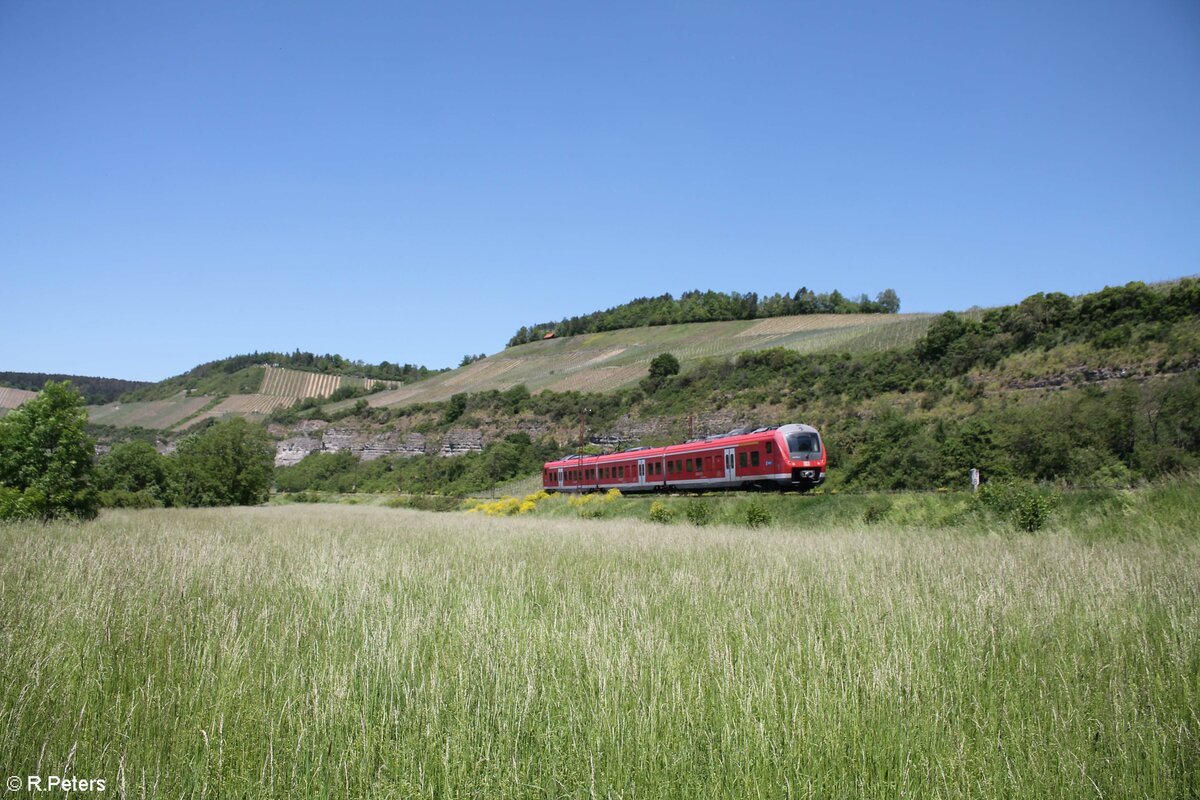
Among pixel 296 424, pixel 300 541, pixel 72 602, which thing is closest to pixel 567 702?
pixel 72 602

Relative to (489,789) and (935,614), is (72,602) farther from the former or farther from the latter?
(935,614)

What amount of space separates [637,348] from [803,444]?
208ft

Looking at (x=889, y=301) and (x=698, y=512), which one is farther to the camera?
(x=889, y=301)

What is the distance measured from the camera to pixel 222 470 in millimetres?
44781

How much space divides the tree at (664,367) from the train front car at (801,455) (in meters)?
42.8

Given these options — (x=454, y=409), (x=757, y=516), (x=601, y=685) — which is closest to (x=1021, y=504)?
(x=757, y=516)

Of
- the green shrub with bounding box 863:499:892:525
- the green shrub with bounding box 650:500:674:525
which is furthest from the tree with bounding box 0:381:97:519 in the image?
the green shrub with bounding box 863:499:892:525

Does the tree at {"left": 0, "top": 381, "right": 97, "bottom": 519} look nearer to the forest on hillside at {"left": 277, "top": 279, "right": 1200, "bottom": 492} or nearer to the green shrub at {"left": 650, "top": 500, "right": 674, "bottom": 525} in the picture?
the green shrub at {"left": 650, "top": 500, "right": 674, "bottom": 525}

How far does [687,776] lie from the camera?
3086 mm

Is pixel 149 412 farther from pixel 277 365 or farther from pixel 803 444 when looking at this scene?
pixel 803 444

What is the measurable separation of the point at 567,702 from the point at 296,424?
4086 inches

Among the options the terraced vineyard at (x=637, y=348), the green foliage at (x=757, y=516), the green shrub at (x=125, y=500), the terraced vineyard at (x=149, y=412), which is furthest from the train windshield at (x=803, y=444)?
the terraced vineyard at (x=149, y=412)

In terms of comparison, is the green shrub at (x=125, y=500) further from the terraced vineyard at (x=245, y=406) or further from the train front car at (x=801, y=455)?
the terraced vineyard at (x=245, y=406)

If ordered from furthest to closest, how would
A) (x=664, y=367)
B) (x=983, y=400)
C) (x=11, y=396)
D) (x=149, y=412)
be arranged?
(x=149, y=412) < (x=11, y=396) < (x=664, y=367) < (x=983, y=400)
